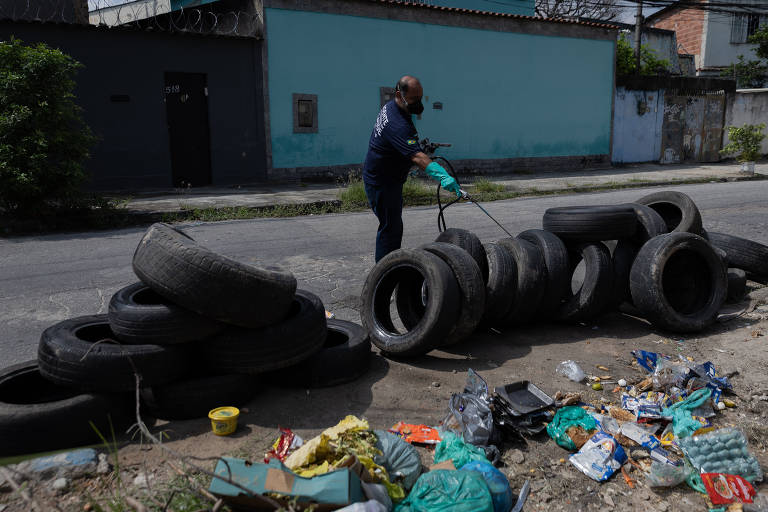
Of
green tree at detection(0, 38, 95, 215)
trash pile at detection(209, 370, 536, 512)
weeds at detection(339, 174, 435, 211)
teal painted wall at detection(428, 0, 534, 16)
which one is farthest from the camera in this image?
teal painted wall at detection(428, 0, 534, 16)

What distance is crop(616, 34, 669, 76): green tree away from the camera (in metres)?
25.5

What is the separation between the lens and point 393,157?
5.54 meters

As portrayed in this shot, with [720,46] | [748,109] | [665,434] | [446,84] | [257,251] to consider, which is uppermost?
[720,46]

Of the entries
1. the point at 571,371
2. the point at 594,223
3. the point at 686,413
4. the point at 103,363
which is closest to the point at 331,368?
the point at 103,363

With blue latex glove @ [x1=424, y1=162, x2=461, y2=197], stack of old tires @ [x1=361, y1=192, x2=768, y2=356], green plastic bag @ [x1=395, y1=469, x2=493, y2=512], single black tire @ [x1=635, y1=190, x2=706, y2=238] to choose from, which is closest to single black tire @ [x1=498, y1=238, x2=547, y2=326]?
stack of old tires @ [x1=361, y1=192, x2=768, y2=356]

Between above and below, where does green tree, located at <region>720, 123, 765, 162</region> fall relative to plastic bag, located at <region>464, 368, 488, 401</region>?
above

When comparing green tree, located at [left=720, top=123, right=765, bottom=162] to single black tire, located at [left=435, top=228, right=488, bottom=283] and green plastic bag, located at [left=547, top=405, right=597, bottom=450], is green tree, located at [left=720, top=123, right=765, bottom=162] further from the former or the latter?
green plastic bag, located at [left=547, top=405, right=597, bottom=450]

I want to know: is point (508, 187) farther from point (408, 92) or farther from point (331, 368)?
point (331, 368)

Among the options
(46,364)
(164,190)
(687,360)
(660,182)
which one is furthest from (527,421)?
(660,182)

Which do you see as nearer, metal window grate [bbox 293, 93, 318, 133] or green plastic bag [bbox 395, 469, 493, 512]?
green plastic bag [bbox 395, 469, 493, 512]

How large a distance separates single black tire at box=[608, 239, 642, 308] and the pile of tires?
8.60 feet

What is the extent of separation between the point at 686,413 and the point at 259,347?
95.9 inches

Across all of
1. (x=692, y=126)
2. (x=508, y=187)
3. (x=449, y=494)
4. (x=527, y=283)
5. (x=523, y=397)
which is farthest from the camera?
(x=692, y=126)

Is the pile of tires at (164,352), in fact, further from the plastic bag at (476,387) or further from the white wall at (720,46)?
the white wall at (720,46)
